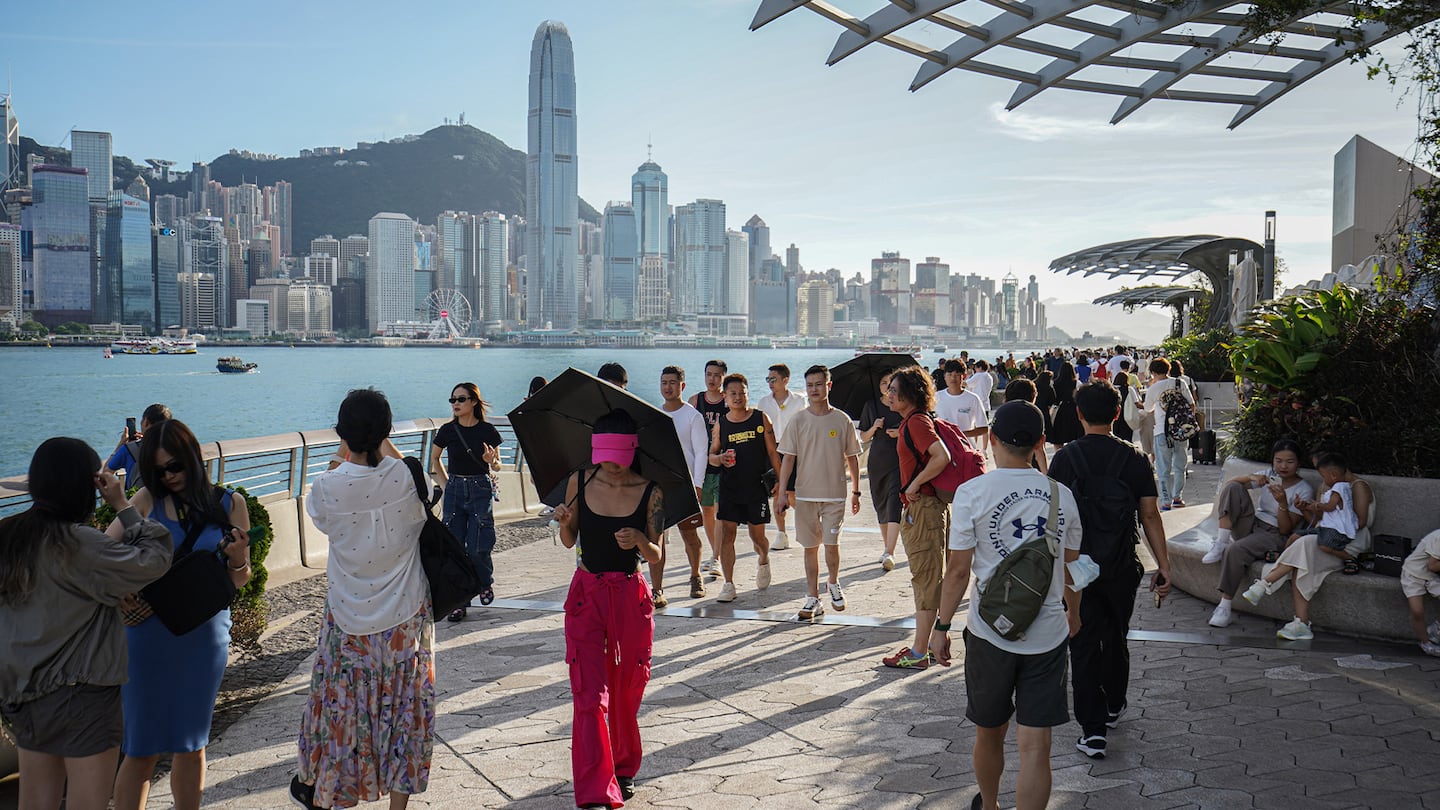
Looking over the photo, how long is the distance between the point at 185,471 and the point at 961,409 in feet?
26.7

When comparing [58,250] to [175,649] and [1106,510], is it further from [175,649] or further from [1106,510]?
[1106,510]

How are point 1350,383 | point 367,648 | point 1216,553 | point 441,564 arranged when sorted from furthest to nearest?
1. point 1350,383
2. point 1216,553
3. point 441,564
4. point 367,648

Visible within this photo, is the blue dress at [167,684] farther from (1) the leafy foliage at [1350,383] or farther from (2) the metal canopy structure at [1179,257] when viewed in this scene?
(2) the metal canopy structure at [1179,257]

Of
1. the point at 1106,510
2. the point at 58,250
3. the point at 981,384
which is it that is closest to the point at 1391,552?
the point at 1106,510

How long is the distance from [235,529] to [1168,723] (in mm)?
4129

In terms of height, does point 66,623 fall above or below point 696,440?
below

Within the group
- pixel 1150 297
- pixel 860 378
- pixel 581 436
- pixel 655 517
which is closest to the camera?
pixel 655 517

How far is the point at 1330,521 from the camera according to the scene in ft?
22.6

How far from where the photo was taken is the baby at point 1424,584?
20.4ft

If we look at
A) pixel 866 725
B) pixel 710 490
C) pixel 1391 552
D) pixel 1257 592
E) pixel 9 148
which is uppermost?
pixel 9 148

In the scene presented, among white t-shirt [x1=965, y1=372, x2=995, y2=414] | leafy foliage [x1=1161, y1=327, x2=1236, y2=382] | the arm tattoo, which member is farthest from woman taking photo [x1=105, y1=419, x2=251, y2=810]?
leafy foliage [x1=1161, y1=327, x2=1236, y2=382]

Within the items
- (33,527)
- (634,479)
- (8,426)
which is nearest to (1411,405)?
(634,479)

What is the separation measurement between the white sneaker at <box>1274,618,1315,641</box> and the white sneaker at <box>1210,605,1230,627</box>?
375 millimetres

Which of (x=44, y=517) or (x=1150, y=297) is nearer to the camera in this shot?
(x=44, y=517)
